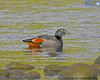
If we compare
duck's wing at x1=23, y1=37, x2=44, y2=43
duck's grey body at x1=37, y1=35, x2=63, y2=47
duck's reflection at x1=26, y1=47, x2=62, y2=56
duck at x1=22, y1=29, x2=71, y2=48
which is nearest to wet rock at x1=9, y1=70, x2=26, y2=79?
duck's reflection at x1=26, y1=47, x2=62, y2=56

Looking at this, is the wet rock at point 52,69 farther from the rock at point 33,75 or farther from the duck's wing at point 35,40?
the duck's wing at point 35,40

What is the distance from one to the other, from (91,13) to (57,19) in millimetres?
4177

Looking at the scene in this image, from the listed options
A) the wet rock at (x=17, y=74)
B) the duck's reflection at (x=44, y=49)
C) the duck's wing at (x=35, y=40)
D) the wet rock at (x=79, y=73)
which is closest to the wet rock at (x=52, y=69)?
the wet rock at (x=79, y=73)

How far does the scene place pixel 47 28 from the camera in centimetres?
2559

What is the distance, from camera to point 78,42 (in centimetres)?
2066

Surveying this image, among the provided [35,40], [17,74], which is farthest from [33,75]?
[35,40]

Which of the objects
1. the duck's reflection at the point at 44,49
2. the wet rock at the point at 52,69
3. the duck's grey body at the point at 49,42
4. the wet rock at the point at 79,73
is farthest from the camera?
the duck's grey body at the point at 49,42

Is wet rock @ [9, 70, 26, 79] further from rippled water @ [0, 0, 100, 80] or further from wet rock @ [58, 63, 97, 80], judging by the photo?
wet rock @ [58, 63, 97, 80]

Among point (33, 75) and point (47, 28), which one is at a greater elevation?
point (33, 75)

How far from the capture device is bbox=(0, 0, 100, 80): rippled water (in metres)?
16.5

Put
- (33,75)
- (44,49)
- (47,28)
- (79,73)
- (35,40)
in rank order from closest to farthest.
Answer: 1. (79,73)
2. (33,75)
3. (44,49)
4. (35,40)
5. (47,28)

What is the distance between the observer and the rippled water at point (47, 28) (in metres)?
16.5

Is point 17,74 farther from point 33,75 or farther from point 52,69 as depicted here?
point 52,69

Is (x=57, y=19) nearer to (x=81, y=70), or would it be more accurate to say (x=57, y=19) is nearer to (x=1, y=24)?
(x=1, y=24)
